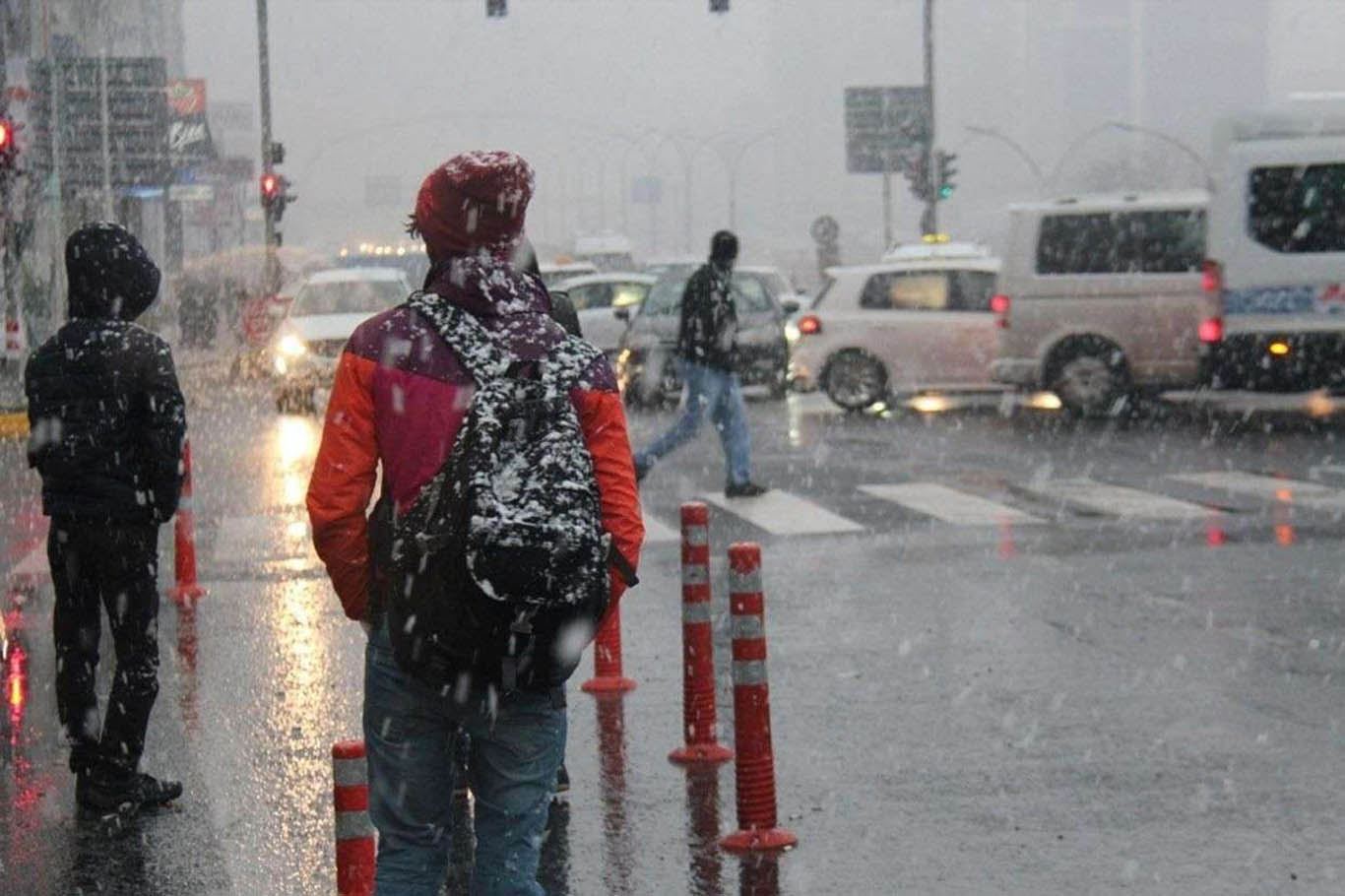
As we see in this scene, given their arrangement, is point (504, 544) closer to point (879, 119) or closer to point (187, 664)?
point (187, 664)

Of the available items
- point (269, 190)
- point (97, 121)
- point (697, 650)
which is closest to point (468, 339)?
point (697, 650)

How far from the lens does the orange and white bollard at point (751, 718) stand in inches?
255

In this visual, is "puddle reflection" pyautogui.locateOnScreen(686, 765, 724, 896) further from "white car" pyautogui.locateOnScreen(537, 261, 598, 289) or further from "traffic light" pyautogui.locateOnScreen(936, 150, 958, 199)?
"traffic light" pyautogui.locateOnScreen(936, 150, 958, 199)

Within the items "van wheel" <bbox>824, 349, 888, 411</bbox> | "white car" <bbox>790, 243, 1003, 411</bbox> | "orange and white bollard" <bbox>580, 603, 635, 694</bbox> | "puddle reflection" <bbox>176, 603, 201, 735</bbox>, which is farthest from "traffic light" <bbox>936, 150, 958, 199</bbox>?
"orange and white bollard" <bbox>580, 603, 635, 694</bbox>

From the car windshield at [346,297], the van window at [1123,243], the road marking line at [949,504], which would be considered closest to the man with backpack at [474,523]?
the road marking line at [949,504]

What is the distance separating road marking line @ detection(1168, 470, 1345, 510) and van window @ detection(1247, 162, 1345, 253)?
4178mm

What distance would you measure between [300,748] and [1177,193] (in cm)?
1604

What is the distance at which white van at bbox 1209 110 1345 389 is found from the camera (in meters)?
20.3

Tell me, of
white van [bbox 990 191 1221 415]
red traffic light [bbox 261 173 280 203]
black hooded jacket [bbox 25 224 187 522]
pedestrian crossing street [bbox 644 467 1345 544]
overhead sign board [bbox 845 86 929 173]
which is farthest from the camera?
overhead sign board [bbox 845 86 929 173]

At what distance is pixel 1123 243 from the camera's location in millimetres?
22000

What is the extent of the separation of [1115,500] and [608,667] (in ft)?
23.6

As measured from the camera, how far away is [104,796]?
7078 mm

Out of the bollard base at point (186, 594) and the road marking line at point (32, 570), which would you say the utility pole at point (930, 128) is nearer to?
the road marking line at point (32, 570)

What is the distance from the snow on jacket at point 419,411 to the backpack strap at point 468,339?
0.05 ft
